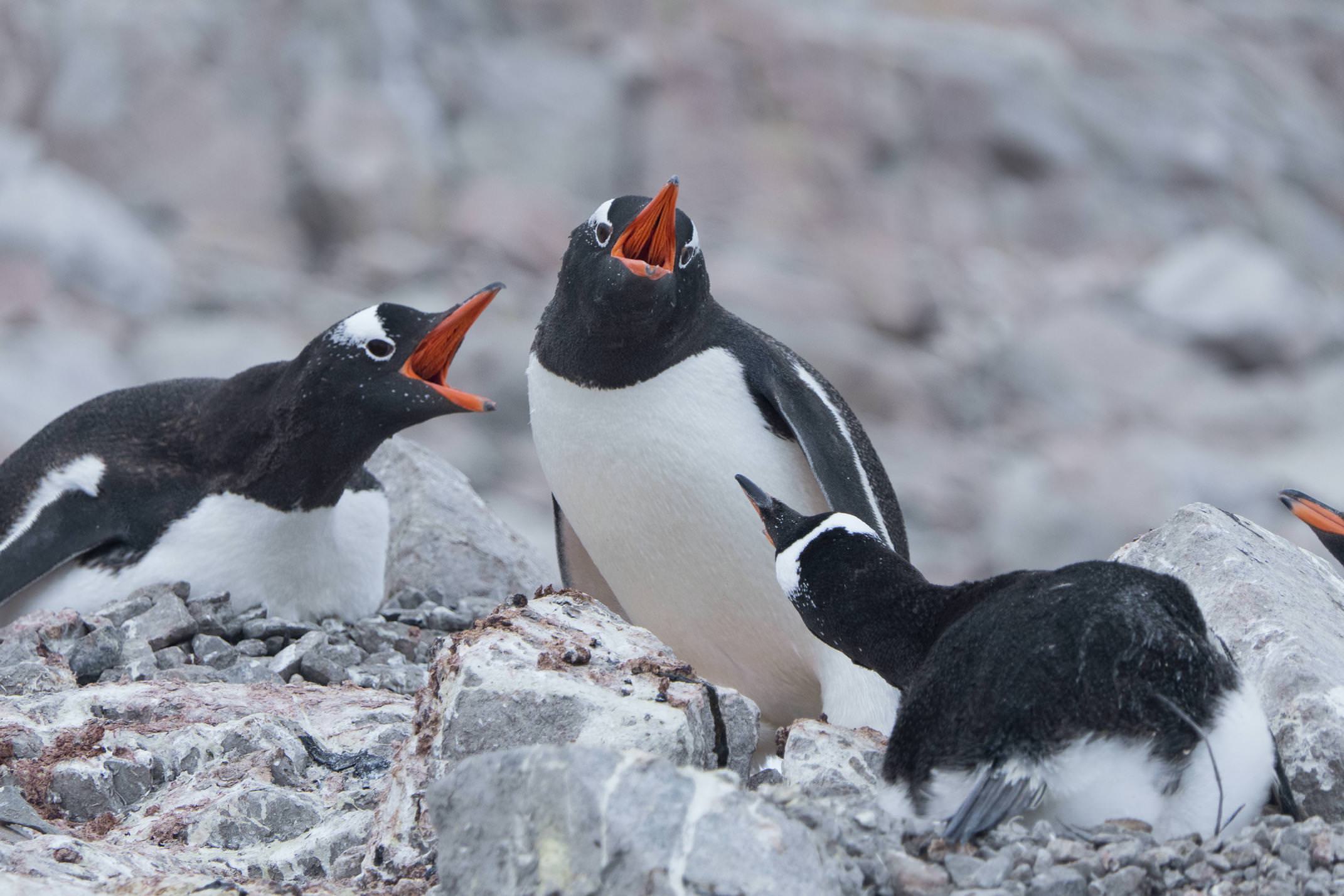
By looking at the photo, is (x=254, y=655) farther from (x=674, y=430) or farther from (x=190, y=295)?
(x=190, y=295)

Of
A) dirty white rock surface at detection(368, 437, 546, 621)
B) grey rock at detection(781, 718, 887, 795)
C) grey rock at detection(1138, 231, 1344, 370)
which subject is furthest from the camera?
grey rock at detection(1138, 231, 1344, 370)

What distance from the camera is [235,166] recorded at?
19547mm

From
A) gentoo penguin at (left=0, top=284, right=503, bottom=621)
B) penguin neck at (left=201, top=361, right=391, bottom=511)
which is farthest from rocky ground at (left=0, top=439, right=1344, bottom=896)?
penguin neck at (left=201, top=361, right=391, bottom=511)

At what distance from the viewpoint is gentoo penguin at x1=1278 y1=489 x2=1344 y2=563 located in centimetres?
376

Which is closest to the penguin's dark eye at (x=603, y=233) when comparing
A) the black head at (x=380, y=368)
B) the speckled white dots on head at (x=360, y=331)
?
the black head at (x=380, y=368)

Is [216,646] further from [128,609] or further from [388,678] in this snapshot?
[388,678]

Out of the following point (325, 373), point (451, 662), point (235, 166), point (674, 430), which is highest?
point (235, 166)

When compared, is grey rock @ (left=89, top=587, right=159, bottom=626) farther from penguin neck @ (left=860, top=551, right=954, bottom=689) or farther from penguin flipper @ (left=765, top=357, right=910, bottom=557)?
penguin neck @ (left=860, top=551, right=954, bottom=689)

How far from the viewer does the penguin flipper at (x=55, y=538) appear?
4410mm

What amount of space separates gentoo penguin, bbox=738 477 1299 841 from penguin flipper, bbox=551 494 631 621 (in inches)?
71.4

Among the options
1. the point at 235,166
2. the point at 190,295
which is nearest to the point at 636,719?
the point at 190,295

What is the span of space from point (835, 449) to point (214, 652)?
4.94 feet

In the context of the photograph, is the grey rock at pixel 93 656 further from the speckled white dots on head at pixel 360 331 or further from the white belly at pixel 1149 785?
the white belly at pixel 1149 785

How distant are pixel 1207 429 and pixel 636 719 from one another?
17.4m
